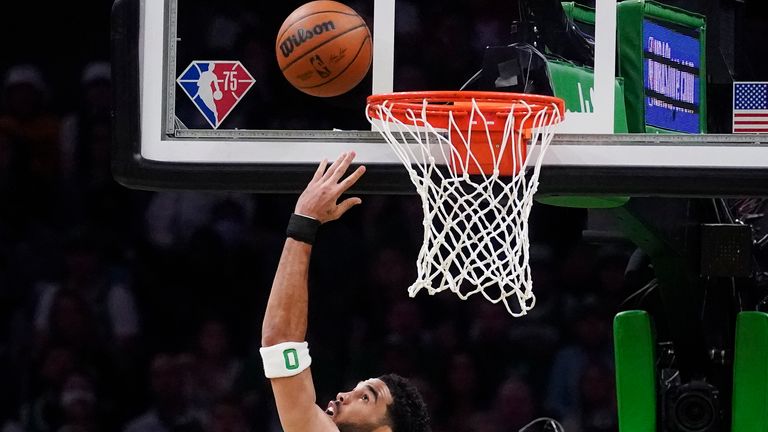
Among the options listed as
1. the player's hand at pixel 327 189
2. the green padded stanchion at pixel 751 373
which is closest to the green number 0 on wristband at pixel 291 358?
the player's hand at pixel 327 189

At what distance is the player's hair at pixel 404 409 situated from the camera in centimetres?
354

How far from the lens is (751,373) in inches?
167

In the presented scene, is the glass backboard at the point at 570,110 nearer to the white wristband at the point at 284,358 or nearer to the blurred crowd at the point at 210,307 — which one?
the white wristband at the point at 284,358

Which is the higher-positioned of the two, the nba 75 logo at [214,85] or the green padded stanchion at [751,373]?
the nba 75 logo at [214,85]

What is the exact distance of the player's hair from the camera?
3545 mm

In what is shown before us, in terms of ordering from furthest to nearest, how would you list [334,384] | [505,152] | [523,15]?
[334,384] < [523,15] < [505,152]

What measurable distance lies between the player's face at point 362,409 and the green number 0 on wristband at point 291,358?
487mm

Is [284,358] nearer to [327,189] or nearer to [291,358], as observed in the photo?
[291,358]

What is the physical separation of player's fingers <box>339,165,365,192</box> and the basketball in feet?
1.00

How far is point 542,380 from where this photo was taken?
225 inches

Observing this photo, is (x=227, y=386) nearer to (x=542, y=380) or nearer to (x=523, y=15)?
(x=542, y=380)

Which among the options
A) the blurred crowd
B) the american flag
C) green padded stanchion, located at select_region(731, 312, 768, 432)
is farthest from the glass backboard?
the blurred crowd

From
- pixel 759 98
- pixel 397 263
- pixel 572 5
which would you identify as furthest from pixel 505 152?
pixel 397 263

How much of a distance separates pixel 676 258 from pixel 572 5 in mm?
922
